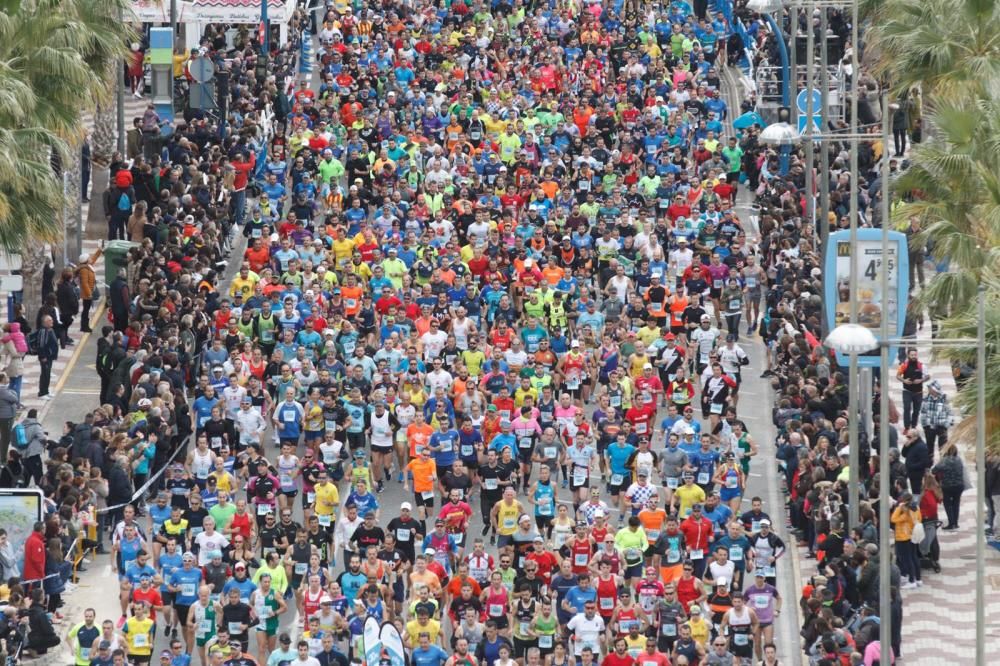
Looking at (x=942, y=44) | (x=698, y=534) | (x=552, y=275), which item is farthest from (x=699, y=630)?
(x=942, y=44)

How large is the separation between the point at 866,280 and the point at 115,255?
1576cm

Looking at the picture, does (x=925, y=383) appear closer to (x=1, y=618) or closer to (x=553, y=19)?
(x=1, y=618)

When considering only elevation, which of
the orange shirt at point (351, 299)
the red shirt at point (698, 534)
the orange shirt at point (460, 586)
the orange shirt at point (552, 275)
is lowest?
the orange shirt at point (460, 586)

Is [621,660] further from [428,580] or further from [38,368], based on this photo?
[38,368]

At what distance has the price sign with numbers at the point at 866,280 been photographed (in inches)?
1265

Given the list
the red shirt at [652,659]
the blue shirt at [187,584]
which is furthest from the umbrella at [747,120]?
the red shirt at [652,659]

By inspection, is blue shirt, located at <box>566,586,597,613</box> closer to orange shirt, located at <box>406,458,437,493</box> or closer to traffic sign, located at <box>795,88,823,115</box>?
orange shirt, located at <box>406,458,437,493</box>

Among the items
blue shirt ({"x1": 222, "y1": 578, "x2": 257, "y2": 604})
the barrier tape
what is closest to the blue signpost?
the barrier tape

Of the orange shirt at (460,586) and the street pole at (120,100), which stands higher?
the street pole at (120,100)

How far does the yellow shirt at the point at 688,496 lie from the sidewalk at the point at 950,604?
64.3 inches

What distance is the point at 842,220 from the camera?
1741 inches

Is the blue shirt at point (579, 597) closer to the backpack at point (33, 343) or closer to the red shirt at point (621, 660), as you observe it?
the red shirt at point (621, 660)

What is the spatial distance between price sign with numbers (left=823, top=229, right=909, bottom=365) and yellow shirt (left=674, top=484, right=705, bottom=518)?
265cm

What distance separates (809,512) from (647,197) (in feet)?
46.4
